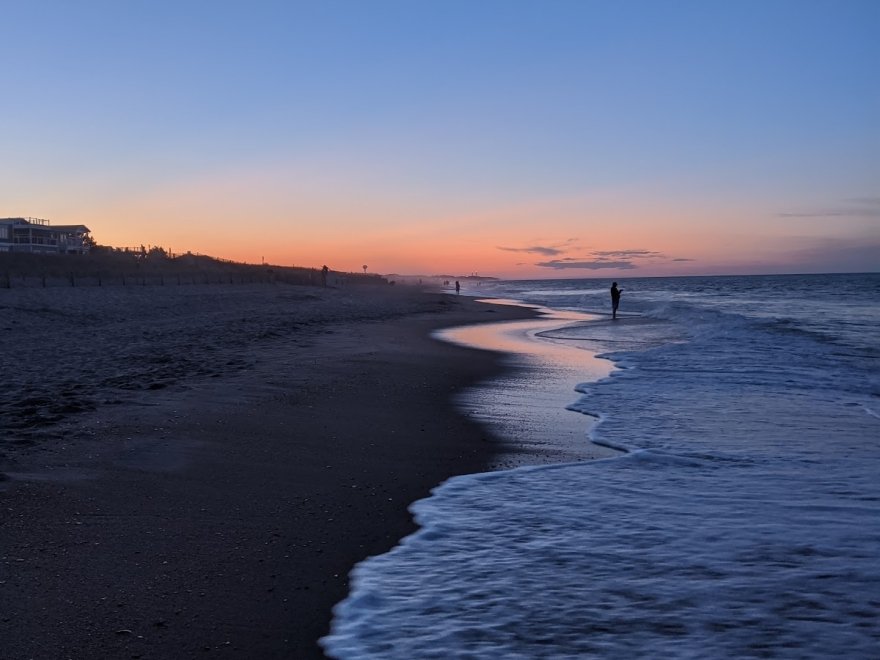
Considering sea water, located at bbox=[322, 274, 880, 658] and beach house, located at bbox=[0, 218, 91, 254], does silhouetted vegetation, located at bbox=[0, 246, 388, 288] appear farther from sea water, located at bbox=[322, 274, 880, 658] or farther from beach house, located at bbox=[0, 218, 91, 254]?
sea water, located at bbox=[322, 274, 880, 658]

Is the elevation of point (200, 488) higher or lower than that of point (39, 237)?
lower

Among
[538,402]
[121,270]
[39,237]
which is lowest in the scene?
[538,402]

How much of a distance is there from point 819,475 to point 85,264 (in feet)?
220

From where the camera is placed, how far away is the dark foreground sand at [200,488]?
386 cm

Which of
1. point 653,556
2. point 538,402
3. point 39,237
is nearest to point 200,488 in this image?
point 653,556

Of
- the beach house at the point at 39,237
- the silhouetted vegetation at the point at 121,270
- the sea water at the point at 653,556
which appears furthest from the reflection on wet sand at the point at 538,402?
the beach house at the point at 39,237

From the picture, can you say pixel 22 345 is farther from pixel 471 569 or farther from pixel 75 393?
pixel 471 569

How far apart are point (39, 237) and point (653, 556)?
80963mm

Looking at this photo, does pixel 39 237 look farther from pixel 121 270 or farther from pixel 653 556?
pixel 653 556

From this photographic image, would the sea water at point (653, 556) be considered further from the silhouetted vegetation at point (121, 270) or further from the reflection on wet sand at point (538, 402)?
the silhouetted vegetation at point (121, 270)

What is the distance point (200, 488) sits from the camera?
20.5ft

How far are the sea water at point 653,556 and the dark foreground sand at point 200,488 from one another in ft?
1.50

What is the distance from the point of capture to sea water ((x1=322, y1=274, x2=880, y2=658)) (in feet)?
12.9

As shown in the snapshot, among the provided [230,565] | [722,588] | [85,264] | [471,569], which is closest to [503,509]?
[471,569]
